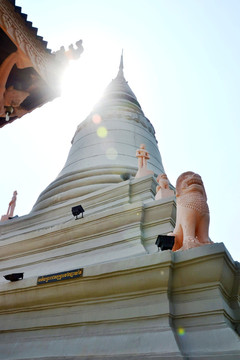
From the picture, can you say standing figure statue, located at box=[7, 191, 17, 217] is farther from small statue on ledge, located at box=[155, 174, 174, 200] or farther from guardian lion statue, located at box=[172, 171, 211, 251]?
guardian lion statue, located at box=[172, 171, 211, 251]

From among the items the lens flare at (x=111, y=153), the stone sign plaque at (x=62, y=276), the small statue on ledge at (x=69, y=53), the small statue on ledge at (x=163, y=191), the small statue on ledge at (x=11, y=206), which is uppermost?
the lens flare at (x=111, y=153)

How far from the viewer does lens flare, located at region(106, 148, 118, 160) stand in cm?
1063

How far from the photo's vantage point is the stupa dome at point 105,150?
29.7ft

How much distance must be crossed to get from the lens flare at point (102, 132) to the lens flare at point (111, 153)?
4.37 feet

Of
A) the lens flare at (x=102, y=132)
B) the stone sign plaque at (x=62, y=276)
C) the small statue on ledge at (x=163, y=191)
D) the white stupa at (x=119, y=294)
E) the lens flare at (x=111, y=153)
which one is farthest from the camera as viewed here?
the lens flare at (x=102, y=132)

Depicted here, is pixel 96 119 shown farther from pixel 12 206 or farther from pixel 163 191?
pixel 163 191

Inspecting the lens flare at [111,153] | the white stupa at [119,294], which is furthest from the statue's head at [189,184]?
the lens flare at [111,153]

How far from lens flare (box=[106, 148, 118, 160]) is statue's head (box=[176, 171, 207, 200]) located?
20.6 feet

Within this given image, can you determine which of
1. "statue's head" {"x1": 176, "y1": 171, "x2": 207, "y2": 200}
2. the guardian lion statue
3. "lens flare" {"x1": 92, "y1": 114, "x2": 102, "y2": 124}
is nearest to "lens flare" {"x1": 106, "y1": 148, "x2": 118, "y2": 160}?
"lens flare" {"x1": 92, "y1": 114, "x2": 102, "y2": 124}

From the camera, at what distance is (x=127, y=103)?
1568cm

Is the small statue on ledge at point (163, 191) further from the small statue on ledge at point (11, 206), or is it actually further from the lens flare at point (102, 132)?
the small statue on ledge at point (11, 206)

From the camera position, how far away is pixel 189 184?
4.32 meters

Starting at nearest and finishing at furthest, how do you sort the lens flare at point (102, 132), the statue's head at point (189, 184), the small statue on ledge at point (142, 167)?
the statue's head at point (189, 184)
the small statue on ledge at point (142, 167)
the lens flare at point (102, 132)

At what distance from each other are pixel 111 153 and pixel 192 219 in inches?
288
